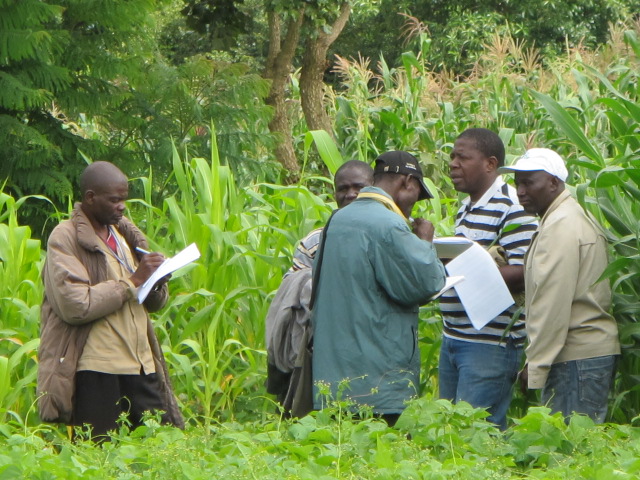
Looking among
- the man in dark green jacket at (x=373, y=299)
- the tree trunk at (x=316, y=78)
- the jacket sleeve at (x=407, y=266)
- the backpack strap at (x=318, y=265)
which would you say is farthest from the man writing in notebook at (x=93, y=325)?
the tree trunk at (x=316, y=78)

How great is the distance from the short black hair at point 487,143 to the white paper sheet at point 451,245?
1.48ft

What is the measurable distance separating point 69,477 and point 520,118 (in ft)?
21.9

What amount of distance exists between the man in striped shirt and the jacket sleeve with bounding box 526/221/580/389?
34 cm

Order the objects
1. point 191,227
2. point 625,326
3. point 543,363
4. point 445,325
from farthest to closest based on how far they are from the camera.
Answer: point 191,227 < point 445,325 < point 625,326 < point 543,363

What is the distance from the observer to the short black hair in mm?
5035

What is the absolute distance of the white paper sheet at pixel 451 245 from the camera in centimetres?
483

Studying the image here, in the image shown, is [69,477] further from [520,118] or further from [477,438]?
[520,118]

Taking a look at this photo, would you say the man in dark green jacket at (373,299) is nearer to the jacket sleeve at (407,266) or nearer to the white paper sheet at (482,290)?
the jacket sleeve at (407,266)

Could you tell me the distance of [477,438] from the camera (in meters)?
3.64

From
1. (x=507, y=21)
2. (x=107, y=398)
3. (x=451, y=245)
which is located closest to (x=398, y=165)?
(x=451, y=245)

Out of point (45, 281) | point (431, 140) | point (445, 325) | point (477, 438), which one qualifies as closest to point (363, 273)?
point (445, 325)

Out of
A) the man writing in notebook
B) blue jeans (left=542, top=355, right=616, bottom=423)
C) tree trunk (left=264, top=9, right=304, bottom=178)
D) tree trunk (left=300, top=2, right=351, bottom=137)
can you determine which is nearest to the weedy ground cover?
blue jeans (left=542, top=355, right=616, bottom=423)

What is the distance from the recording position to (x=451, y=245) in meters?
4.88

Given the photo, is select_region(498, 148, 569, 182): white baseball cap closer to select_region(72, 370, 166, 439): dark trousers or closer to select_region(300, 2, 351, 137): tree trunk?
select_region(72, 370, 166, 439): dark trousers
